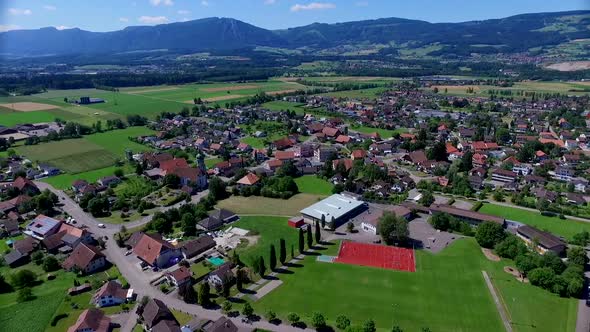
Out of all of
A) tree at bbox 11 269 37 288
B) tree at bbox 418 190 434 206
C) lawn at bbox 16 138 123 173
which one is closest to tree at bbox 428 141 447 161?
tree at bbox 418 190 434 206

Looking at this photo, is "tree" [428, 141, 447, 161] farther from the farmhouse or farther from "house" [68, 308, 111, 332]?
"house" [68, 308, 111, 332]

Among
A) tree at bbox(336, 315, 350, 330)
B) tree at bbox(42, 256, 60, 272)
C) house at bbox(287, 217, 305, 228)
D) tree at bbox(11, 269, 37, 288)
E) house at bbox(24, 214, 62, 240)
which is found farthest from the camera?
house at bbox(287, 217, 305, 228)

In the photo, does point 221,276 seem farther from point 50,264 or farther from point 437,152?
point 437,152

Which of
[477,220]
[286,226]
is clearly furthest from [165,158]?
[477,220]

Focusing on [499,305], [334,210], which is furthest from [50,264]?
[499,305]

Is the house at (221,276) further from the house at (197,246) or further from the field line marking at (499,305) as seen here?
the field line marking at (499,305)

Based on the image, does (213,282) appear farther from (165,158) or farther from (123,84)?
(123,84)
